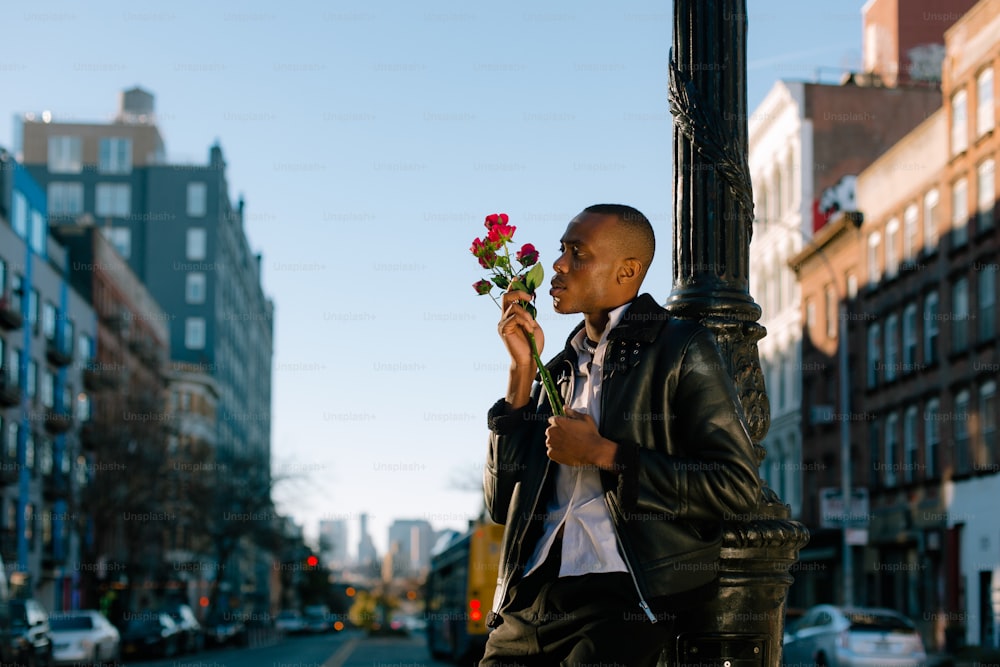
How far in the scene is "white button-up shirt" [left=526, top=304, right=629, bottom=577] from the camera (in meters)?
3.70

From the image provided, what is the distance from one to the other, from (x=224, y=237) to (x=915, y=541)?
74.8 m

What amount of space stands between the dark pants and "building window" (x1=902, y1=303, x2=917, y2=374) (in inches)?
1600

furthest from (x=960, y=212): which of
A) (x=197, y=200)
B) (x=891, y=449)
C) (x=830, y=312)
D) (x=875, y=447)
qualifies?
(x=197, y=200)

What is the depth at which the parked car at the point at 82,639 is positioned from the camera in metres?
31.4

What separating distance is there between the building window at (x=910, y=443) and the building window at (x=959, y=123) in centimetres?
753

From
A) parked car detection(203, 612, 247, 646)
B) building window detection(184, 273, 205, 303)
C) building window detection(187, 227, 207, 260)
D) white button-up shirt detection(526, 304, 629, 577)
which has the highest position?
building window detection(187, 227, 207, 260)

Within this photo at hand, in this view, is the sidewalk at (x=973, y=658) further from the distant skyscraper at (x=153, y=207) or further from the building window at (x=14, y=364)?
the distant skyscraper at (x=153, y=207)

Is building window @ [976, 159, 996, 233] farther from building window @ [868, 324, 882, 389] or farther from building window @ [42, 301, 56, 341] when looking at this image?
building window @ [42, 301, 56, 341]

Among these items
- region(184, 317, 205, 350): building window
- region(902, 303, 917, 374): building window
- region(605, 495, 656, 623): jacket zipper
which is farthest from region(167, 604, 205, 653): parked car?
region(184, 317, 205, 350): building window

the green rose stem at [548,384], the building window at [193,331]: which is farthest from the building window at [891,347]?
the building window at [193,331]

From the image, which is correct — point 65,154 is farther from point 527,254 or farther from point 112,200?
point 527,254

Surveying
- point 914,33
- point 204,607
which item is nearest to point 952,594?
point 914,33

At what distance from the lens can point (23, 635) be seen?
77.2 feet

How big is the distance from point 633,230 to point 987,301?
115 feet
